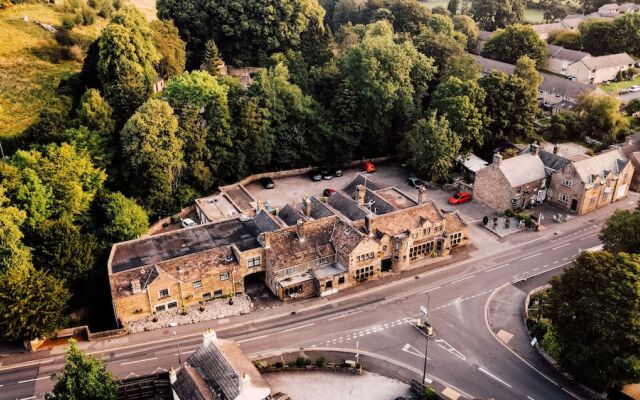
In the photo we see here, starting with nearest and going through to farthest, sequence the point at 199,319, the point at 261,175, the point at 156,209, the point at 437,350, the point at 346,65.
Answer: the point at 437,350 → the point at 199,319 → the point at 156,209 → the point at 261,175 → the point at 346,65

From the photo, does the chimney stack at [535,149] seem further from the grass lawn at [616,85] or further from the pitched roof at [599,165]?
the grass lawn at [616,85]

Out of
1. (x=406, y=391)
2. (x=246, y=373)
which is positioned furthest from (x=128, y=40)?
(x=406, y=391)

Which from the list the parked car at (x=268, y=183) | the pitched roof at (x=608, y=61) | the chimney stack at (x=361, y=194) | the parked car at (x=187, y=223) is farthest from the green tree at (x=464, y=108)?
the pitched roof at (x=608, y=61)

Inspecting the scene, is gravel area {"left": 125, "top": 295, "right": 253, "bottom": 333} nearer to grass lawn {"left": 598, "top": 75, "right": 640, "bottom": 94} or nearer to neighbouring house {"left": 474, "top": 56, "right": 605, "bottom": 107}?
neighbouring house {"left": 474, "top": 56, "right": 605, "bottom": 107}

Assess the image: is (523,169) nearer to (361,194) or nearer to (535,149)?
(535,149)

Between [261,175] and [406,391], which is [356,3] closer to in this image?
[261,175]

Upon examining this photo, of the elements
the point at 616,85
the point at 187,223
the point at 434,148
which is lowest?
the point at 187,223

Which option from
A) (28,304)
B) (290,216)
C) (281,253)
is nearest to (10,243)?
(28,304)
